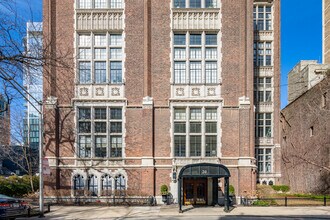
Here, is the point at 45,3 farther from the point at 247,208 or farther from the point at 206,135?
the point at 247,208

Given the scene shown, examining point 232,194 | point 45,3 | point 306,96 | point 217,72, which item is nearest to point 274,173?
point 306,96

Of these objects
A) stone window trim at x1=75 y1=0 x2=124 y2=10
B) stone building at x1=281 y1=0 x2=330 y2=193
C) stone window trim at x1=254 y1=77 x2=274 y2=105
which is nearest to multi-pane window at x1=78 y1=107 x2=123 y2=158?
stone window trim at x1=75 y1=0 x2=124 y2=10

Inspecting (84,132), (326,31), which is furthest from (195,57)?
(326,31)

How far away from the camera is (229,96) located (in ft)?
80.2

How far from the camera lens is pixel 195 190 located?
24109 millimetres

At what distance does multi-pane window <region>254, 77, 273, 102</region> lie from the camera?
3553 centimetres

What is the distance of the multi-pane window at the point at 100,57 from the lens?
24.9 metres

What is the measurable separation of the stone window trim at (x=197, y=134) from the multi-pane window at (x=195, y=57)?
7.78 ft

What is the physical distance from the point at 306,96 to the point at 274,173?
9.32 metres

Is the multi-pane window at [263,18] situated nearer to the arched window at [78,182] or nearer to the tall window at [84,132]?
the tall window at [84,132]

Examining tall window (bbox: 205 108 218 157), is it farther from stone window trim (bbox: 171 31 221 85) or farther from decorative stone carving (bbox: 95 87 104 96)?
decorative stone carving (bbox: 95 87 104 96)

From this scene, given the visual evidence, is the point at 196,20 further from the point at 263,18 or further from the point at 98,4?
the point at 263,18

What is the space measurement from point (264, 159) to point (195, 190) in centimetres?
1386

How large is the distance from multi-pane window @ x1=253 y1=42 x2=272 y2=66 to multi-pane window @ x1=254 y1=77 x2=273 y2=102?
2095 millimetres
